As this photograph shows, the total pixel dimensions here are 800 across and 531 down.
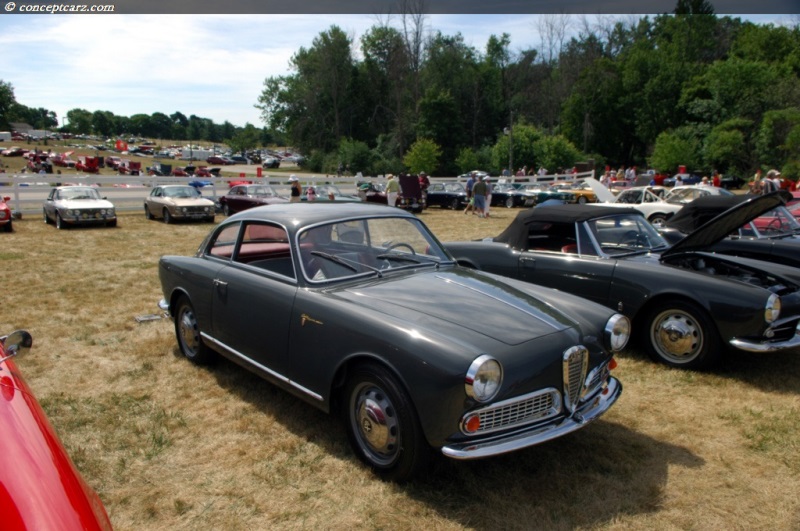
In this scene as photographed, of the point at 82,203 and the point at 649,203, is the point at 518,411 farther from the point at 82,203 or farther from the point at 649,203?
the point at 82,203

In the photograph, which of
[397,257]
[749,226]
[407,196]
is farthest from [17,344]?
[407,196]

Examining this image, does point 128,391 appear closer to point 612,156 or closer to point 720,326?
point 720,326

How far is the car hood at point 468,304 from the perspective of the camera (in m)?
3.38

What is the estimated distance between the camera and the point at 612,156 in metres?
68.2

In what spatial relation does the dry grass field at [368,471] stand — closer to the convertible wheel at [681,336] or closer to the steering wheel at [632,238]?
the convertible wheel at [681,336]

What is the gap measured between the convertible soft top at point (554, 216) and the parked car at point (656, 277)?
11mm

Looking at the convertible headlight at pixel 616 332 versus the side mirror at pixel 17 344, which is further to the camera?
the convertible headlight at pixel 616 332

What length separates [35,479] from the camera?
1.70m

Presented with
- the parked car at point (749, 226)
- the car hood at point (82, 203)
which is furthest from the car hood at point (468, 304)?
the car hood at point (82, 203)

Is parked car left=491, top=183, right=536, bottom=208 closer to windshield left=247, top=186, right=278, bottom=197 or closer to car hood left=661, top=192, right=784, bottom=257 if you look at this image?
windshield left=247, top=186, right=278, bottom=197

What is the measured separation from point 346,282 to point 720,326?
3224 mm

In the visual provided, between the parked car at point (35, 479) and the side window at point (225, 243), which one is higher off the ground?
the side window at point (225, 243)

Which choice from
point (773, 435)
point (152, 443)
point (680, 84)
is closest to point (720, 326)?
point (773, 435)

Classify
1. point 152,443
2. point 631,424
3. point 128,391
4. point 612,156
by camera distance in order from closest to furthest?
point 152,443
point 631,424
point 128,391
point 612,156
